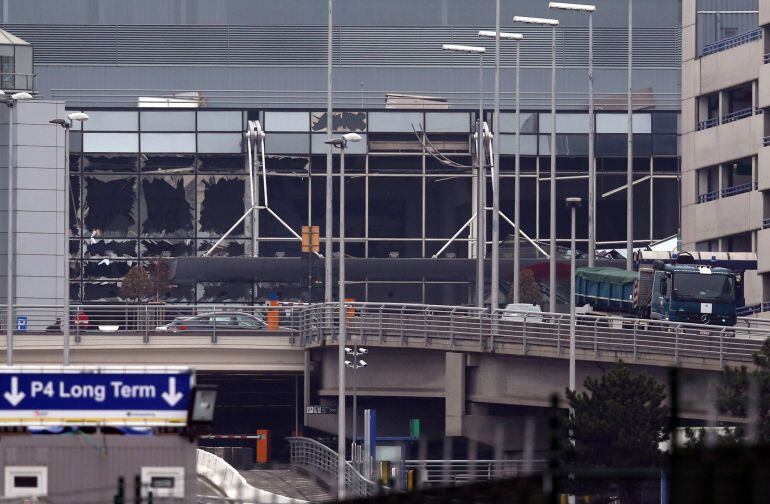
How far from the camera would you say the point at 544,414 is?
53500 millimetres

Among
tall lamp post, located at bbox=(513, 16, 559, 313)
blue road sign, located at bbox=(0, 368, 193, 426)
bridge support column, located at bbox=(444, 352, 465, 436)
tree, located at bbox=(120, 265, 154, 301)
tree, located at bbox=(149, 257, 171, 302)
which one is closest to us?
blue road sign, located at bbox=(0, 368, 193, 426)

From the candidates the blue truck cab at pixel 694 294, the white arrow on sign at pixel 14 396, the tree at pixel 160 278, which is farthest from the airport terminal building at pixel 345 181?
the white arrow on sign at pixel 14 396

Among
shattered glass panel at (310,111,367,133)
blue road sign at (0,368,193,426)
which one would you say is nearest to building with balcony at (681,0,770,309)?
shattered glass panel at (310,111,367,133)

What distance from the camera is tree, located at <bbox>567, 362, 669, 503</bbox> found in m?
27.3

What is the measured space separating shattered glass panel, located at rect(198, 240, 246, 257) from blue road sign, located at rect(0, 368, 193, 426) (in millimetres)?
72197

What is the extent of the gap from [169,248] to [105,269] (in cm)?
342

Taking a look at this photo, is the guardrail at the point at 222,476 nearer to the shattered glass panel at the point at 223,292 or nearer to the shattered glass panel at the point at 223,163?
the shattered glass panel at the point at 223,292

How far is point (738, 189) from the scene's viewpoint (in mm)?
74125

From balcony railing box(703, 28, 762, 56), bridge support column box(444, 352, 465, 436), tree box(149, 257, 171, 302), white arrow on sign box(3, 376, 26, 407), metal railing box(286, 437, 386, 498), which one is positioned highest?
balcony railing box(703, 28, 762, 56)

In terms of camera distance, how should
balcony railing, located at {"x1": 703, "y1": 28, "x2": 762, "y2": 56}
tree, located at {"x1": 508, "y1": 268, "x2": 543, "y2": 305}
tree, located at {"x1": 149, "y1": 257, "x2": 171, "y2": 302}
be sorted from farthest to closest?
1. tree, located at {"x1": 149, "y1": 257, "x2": 171, "y2": 302}
2. tree, located at {"x1": 508, "y1": 268, "x2": 543, "y2": 305}
3. balcony railing, located at {"x1": 703, "y1": 28, "x2": 762, "y2": 56}

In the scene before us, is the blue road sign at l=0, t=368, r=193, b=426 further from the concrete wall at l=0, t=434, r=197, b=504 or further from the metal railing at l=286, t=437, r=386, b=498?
the metal railing at l=286, t=437, r=386, b=498

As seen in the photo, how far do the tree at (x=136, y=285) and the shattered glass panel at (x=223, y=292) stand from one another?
4.14 metres

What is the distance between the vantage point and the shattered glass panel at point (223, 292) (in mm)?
89438

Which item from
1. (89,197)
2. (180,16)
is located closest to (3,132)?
(89,197)
